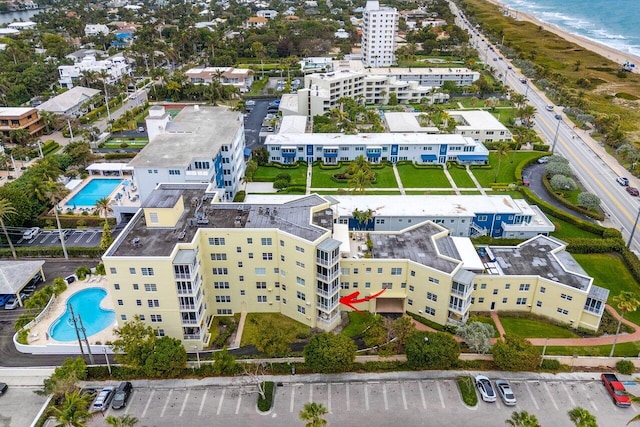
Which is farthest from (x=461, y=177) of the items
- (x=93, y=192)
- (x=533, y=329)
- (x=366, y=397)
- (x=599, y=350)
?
(x=93, y=192)

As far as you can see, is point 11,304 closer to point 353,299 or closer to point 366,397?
point 353,299

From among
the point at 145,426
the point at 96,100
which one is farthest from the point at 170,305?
the point at 96,100

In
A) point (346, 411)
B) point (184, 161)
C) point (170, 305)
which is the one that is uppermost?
point (184, 161)

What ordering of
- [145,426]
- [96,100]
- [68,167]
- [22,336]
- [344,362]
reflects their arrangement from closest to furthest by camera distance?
[145,426] < [344,362] < [22,336] < [68,167] < [96,100]

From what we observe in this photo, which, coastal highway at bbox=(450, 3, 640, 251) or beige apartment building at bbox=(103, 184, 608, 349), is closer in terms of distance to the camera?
beige apartment building at bbox=(103, 184, 608, 349)

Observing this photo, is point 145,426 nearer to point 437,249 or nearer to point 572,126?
point 437,249

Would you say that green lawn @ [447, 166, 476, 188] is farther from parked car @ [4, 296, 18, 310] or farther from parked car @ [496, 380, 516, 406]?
parked car @ [4, 296, 18, 310]

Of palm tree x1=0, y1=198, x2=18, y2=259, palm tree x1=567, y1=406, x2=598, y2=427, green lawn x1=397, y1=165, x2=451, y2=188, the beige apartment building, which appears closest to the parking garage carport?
palm tree x1=0, y1=198, x2=18, y2=259

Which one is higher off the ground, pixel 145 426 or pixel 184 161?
pixel 184 161
